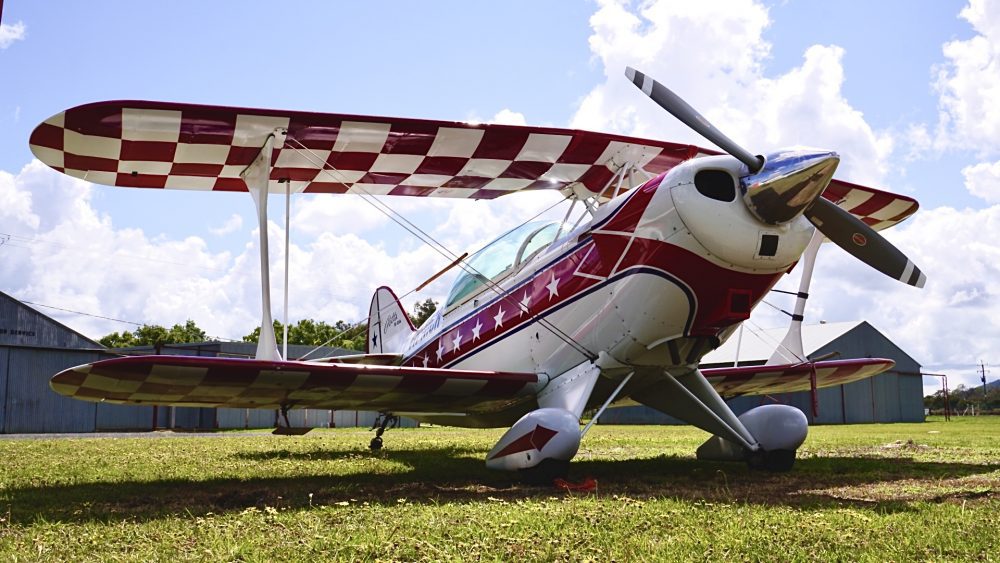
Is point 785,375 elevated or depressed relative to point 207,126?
depressed

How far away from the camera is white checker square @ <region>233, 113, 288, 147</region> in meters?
6.95

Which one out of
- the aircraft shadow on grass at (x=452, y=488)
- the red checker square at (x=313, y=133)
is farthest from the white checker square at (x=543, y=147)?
the aircraft shadow on grass at (x=452, y=488)

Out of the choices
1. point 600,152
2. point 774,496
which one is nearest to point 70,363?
point 600,152

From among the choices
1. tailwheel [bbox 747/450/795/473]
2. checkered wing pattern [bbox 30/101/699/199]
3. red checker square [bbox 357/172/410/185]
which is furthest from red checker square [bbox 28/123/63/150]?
tailwheel [bbox 747/450/795/473]

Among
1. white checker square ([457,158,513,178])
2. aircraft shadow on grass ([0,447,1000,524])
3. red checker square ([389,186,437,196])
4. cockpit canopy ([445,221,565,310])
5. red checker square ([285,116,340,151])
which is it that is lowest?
aircraft shadow on grass ([0,447,1000,524])

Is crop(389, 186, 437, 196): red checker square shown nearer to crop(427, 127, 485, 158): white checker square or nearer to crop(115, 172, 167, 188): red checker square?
crop(427, 127, 485, 158): white checker square

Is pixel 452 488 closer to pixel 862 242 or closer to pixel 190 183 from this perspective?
pixel 862 242

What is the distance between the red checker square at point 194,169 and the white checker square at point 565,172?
11.2 ft

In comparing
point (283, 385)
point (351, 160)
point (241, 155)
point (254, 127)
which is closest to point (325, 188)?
point (351, 160)

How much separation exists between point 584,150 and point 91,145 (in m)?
4.63

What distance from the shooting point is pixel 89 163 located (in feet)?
24.2

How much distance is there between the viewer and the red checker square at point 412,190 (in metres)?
9.02

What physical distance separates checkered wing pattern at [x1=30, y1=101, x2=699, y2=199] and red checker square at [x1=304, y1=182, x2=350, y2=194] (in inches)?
0.6

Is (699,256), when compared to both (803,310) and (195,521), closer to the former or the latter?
(803,310)
